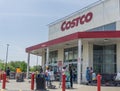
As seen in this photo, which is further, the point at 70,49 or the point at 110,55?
the point at 70,49

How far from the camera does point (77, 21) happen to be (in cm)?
3556

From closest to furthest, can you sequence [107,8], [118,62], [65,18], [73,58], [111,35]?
[111,35] → [118,62] → [107,8] → [73,58] → [65,18]

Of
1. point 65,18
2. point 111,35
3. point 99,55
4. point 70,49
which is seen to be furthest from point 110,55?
point 65,18

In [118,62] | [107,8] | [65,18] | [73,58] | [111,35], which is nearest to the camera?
[111,35]

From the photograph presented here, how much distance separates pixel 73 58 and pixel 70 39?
5.32m

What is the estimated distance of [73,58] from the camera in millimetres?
33531

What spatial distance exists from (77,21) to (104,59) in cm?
767

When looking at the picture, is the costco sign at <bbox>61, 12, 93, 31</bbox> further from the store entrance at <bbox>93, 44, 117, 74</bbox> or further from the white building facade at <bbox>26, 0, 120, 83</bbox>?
the store entrance at <bbox>93, 44, 117, 74</bbox>

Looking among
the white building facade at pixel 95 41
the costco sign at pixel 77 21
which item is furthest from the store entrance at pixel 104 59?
the costco sign at pixel 77 21

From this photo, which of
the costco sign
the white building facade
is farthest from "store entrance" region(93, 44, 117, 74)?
the costco sign

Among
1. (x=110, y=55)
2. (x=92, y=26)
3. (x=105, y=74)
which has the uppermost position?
(x=92, y=26)

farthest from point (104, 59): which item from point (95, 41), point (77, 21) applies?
point (77, 21)

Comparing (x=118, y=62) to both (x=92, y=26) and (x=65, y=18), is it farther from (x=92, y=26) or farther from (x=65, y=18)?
(x=65, y=18)

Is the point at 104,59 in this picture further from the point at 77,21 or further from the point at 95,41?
the point at 77,21
